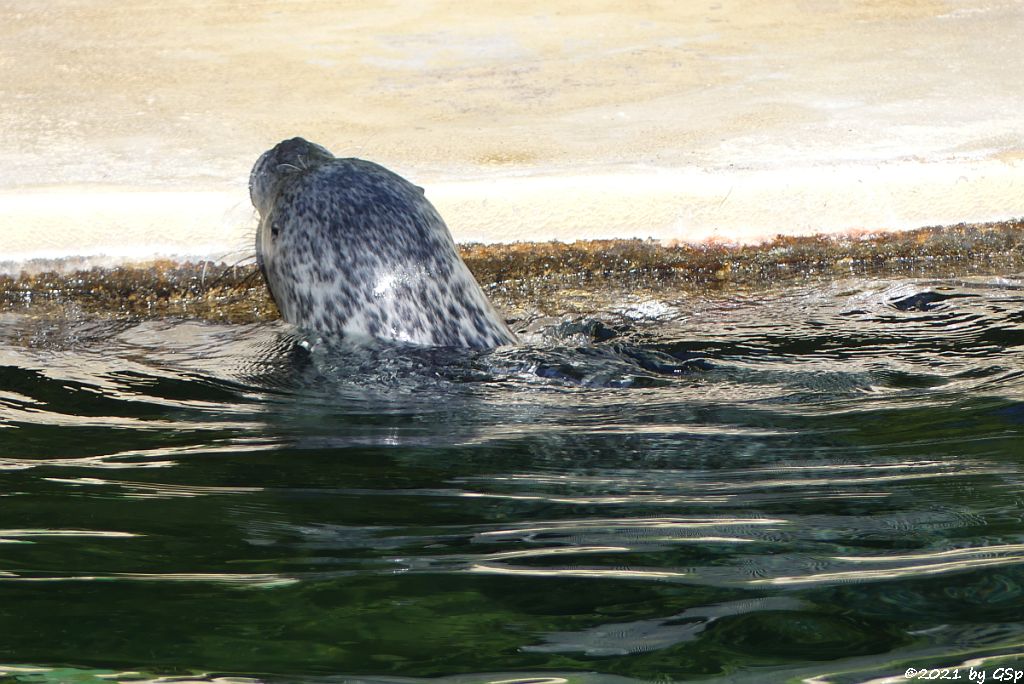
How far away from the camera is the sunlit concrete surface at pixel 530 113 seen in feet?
13.9

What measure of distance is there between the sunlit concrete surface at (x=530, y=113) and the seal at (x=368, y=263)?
0.95 feet

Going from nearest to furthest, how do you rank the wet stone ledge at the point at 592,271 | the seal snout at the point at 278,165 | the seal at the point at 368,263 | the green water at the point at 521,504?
1. the green water at the point at 521,504
2. the seal at the point at 368,263
3. the wet stone ledge at the point at 592,271
4. the seal snout at the point at 278,165

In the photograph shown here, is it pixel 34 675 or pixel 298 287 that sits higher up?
pixel 298 287

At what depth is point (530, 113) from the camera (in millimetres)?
5016

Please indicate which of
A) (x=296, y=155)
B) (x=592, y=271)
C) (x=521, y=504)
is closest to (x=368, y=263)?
(x=296, y=155)

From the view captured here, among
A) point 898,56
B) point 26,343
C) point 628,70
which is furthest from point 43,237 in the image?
point 898,56

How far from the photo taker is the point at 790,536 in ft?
6.27

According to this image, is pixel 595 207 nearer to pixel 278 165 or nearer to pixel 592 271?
pixel 592 271

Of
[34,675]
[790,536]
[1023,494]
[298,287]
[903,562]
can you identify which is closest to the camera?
[34,675]

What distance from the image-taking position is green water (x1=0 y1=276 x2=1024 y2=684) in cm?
153

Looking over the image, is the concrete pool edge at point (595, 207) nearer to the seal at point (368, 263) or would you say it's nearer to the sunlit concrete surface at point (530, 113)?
the sunlit concrete surface at point (530, 113)

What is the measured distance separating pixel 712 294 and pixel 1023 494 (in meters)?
2.10

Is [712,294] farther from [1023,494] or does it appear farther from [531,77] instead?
[1023,494]

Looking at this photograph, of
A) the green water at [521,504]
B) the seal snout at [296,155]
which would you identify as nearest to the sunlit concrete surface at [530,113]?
the seal snout at [296,155]
